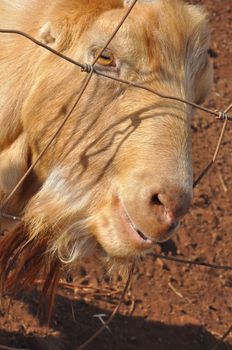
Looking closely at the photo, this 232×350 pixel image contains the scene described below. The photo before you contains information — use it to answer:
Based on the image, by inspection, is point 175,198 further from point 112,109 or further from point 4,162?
point 4,162

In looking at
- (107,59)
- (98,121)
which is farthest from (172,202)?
(107,59)

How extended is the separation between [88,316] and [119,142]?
1.98 meters

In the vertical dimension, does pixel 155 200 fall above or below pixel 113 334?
above

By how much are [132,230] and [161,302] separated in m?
2.09

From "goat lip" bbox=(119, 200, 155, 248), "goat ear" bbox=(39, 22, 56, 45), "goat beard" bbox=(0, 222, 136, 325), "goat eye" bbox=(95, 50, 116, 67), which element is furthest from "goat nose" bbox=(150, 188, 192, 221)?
"goat ear" bbox=(39, 22, 56, 45)

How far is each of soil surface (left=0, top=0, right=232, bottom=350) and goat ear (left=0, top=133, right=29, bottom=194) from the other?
1.48 m

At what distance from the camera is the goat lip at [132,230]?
293 cm

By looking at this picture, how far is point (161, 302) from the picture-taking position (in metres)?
4.91

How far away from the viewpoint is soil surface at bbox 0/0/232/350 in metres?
4.49

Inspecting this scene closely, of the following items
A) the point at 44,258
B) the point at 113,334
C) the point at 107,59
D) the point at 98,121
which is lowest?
the point at 113,334

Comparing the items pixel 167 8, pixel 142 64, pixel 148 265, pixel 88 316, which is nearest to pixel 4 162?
pixel 142 64

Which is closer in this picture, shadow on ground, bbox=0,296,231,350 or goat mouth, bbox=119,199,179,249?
goat mouth, bbox=119,199,179,249

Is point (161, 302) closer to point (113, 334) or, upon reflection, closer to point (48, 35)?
point (113, 334)

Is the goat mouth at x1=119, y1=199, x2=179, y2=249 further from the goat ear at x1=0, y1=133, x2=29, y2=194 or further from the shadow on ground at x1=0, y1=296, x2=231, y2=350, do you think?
the shadow on ground at x1=0, y1=296, x2=231, y2=350
